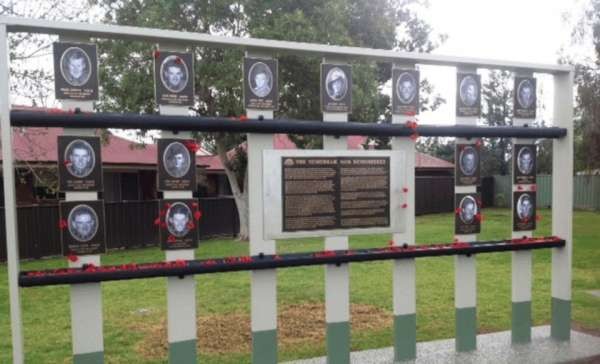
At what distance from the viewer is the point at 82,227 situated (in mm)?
3523

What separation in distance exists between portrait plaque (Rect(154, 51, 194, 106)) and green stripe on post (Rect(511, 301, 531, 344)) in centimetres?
345

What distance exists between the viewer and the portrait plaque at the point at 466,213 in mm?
4719

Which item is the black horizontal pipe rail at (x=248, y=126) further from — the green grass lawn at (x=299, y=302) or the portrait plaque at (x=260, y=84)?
the green grass lawn at (x=299, y=302)

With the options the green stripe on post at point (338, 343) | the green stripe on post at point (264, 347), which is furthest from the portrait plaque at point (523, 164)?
the green stripe on post at point (264, 347)

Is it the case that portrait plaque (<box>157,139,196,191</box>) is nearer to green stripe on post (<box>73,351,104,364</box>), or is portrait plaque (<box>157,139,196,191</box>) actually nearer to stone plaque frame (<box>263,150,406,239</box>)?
stone plaque frame (<box>263,150,406,239</box>)

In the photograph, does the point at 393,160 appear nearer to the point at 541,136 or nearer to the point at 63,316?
the point at 541,136

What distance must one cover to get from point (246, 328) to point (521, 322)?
9.77ft

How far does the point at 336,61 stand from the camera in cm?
428

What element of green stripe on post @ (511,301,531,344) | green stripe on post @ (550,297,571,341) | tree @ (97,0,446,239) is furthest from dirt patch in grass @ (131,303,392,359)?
tree @ (97,0,446,239)

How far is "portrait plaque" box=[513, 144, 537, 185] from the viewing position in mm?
5000

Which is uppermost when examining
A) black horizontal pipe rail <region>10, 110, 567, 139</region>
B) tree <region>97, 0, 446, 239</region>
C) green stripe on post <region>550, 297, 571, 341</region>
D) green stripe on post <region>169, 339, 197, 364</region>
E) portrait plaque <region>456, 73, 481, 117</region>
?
tree <region>97, 0, 446, 239</region>

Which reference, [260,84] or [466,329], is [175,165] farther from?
[466,329]

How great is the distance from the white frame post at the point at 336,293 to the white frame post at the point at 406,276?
47 centimetres

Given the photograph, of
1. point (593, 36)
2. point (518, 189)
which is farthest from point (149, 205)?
point (593, 36)
